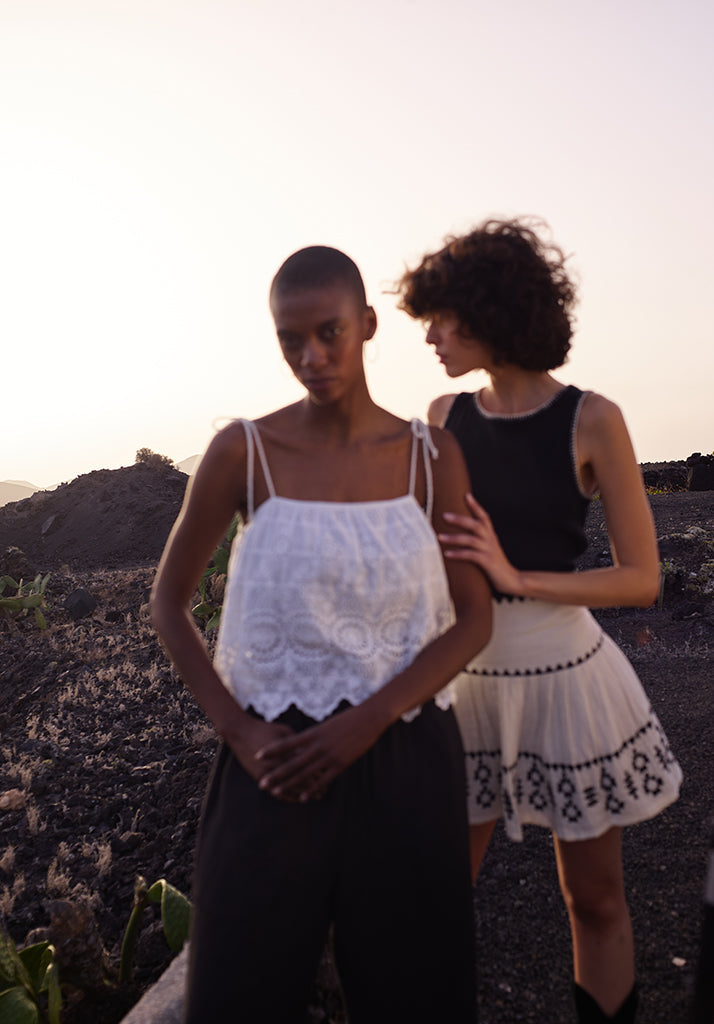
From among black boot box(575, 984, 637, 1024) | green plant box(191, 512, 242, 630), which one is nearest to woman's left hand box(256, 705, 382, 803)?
black boot box(575, 984, 637, 1024)

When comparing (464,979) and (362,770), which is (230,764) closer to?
(362,770)

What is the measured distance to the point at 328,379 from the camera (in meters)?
1.44

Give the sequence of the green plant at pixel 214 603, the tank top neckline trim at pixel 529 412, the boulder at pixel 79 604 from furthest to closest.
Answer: the boulder at pixel 79 604 < the green plant at pixel 214 603 < the tank top neckline trim at pixel 529 412

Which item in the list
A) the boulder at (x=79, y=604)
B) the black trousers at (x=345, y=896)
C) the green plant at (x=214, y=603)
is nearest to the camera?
the black trousers at (x=345, y=896)

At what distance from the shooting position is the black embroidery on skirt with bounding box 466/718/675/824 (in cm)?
184

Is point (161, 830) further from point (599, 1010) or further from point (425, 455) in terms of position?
point (425, 455)

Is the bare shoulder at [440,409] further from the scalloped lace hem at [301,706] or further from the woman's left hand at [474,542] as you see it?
the scalloped lace hem at [301,706]

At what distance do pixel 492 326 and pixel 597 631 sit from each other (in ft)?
Answer: 2.53

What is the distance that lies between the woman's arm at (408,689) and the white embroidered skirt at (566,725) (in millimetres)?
422

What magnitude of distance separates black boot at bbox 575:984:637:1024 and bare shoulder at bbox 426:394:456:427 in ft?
4.76

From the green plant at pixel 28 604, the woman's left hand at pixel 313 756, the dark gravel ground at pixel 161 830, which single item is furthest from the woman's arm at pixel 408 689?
the green plant at pixel 28 604

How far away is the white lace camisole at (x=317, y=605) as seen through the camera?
4.50 feet

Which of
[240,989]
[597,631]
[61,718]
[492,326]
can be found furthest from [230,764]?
[61,718]

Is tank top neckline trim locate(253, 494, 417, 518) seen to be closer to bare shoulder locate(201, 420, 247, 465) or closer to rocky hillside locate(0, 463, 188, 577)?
bare shoulder locate(201, 420, 247, 465)
